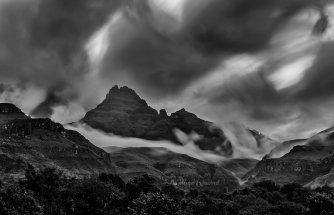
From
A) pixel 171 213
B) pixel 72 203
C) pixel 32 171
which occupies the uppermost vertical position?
pixel 32 171

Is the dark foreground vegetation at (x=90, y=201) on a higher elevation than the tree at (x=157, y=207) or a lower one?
higher

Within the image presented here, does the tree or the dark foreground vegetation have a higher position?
the dark foreground vegetation

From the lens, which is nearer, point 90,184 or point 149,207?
point 149,207

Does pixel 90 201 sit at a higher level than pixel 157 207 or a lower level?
higher

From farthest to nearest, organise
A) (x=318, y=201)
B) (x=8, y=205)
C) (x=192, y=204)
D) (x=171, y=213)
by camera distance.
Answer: (x=192, y=204) < (x=318, y=201) < (x=8, y=205) < (x=171, y=213)

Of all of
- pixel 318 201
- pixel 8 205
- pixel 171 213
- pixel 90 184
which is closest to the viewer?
pixel 171 213

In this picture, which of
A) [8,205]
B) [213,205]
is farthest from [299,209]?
[8,205]

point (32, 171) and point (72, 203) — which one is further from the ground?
point (32, 171)

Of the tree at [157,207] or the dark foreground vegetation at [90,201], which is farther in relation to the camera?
the dark foreground vegetation at [90,201]

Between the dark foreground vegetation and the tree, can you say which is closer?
the tree

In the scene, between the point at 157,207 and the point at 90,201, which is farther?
the point at 90,201

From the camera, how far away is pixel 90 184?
171125 millimetres

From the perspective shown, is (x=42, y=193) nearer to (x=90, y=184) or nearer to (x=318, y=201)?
(x=90, y=184)

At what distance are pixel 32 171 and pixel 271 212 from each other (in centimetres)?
9221
